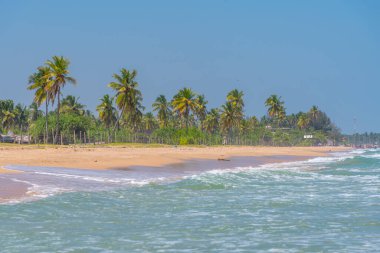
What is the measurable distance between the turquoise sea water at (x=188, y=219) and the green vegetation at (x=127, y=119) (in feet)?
146

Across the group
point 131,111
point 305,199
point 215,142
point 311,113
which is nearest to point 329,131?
point 311,113

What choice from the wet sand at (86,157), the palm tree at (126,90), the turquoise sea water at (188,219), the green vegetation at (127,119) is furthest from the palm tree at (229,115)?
the turquoise sea water at (188,219)

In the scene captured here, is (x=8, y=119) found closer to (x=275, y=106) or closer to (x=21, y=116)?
(x=21, y=116)

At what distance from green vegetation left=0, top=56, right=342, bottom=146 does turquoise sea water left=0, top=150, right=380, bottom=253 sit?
4459cm

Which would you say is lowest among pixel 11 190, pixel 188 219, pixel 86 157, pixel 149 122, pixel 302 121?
pixel 188 219

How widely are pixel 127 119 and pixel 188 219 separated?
8329cm

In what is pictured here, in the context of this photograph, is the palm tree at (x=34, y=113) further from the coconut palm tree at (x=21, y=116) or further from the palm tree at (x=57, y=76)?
the palm tree at (x=57, y=76)

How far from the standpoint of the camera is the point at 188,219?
33.7 feet

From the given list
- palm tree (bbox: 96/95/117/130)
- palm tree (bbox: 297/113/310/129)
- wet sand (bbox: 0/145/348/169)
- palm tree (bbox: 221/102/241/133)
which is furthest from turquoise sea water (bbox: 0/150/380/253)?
palm tree (bbox: 297/113/310/129)

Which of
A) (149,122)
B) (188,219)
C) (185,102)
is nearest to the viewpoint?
(188,219)

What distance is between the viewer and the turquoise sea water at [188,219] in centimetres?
789

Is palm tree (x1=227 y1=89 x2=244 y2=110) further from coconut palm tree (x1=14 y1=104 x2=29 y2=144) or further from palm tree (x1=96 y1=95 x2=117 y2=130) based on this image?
coconut palm tree (x1=14 y1=104 x2=29 y2=144)

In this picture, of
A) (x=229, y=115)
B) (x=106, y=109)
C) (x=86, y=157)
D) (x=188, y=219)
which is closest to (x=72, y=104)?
(x=106, y=109)

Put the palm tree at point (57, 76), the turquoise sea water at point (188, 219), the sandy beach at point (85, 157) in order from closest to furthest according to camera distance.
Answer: the turquoise sea water at point (188, 219) → the sandy beach at point (85, 157) → the palm tree at point (57, 76)
